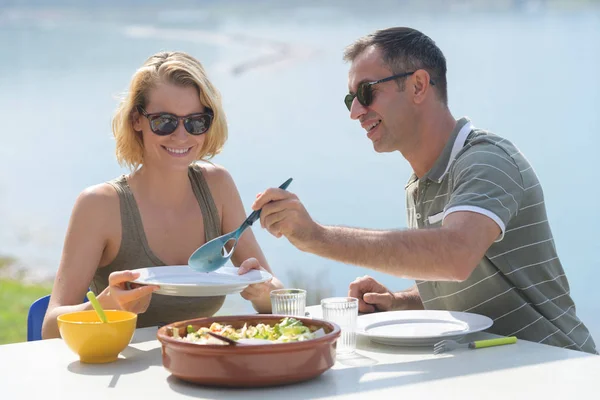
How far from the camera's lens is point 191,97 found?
283 centimetres

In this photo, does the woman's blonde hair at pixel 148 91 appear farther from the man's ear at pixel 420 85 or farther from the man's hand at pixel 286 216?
the man's hand at pixel 286 216

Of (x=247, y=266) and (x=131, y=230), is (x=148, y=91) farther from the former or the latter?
(x=247, y=266)

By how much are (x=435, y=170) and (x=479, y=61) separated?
715 cm

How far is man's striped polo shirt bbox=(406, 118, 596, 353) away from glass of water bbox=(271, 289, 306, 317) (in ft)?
1.54

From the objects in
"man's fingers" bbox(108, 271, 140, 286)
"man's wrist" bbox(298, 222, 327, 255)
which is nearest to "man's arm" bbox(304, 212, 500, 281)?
"man's wrist" bbox(298, 222, 327, 255)

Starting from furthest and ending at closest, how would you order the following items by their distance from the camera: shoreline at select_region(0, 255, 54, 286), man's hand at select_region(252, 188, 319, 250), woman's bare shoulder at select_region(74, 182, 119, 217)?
1. shoreline at select_region(0, 255, 54, 286)
2. woman's bare shoulder at select_region(74, 182, 119, 217)
3. man's hand at select_region(252, 188, 319, 250)

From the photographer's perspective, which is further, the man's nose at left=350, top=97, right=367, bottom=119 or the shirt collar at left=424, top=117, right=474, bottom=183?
the man's nose at left=350, top=97, right=367, bottom=119

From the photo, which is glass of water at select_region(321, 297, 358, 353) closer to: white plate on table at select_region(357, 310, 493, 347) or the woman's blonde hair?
white plate on table at select_region(357, 310, 493, 347)

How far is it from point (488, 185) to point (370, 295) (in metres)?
0.54

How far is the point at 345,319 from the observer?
2109 mm

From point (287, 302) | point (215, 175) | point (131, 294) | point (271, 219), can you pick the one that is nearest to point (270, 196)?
point (271, 219)

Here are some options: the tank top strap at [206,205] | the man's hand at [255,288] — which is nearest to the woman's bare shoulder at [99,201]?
the tank top strap at [206,205]

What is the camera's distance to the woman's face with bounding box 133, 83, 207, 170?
9.21 feet

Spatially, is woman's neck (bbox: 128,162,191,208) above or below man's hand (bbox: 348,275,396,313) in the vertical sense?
above
